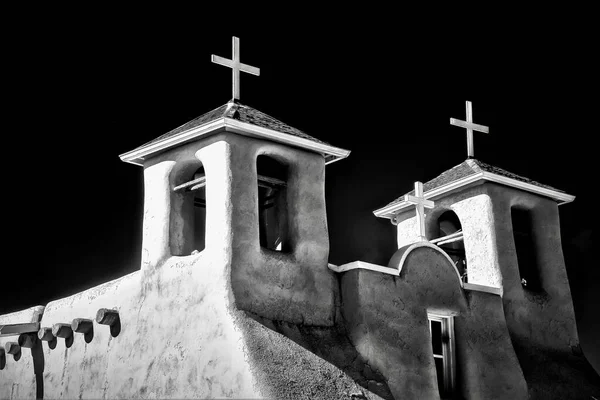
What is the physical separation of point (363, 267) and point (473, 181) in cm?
382

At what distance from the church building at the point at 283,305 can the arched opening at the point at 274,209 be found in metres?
0.04

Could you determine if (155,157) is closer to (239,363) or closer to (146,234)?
(146,234)

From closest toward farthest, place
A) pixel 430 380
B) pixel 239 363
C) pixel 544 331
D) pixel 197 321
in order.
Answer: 1. pixel 239 363
2. pixel 197 321
3. pixel 430 380
4. pixel 544 331

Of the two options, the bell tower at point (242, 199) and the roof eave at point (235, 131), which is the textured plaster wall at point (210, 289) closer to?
the bell tower at point (242, 199)

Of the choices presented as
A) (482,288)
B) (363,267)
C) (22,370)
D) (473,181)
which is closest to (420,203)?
(473,181)

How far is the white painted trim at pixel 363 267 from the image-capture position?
15.2 metres

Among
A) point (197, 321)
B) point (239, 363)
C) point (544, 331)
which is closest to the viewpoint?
point (239, 363)

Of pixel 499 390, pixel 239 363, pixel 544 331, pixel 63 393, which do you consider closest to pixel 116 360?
pixel 63 393

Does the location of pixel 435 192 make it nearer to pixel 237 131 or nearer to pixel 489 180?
pixel 489 180

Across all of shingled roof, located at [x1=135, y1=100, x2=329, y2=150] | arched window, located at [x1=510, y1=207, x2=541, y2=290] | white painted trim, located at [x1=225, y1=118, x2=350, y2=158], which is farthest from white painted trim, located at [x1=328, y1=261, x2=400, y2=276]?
arched window, located at [x1=510, y1=207, x2=541, y2=290]

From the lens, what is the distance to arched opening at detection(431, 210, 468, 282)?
18922 millimetres

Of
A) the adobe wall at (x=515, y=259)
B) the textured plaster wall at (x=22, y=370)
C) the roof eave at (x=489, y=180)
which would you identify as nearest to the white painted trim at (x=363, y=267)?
the roof eave at (x=489, y=180)

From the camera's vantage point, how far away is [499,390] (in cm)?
1633

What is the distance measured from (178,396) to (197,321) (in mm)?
1095
